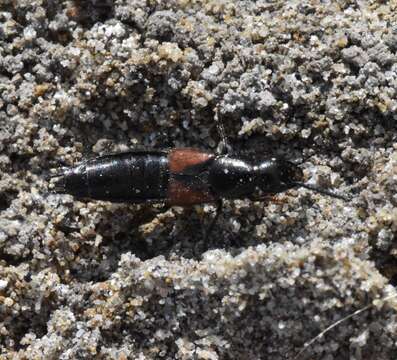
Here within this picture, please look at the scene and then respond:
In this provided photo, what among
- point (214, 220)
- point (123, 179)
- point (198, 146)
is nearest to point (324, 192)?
point (214, 220)

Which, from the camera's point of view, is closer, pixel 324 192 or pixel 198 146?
pixel 324 192

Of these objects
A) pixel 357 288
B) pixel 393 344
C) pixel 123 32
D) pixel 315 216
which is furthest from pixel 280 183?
pixel 123 32

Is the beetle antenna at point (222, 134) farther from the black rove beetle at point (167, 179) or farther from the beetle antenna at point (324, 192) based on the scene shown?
the beetle antenna at point (324, 192)

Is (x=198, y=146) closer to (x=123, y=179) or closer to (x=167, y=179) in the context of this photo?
(x=167, y=179)

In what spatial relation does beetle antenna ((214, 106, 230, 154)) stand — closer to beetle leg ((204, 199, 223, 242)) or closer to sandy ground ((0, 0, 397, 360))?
sandy ground ((0, 0, 397, 360))

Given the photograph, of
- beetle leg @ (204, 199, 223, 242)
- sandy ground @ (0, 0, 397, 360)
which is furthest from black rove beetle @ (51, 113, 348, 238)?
sandy ground @ (0, 0, 397, 360)

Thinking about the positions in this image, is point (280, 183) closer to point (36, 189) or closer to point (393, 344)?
point (393, 344)

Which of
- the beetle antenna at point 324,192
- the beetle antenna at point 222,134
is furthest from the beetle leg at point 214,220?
the beetle antenna at point 324,192
